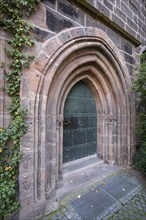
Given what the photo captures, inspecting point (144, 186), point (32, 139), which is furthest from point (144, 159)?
point (32, 139)

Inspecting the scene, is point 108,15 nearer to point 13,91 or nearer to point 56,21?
point 56,21

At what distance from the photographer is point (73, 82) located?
273 cm

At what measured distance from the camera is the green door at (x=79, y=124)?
282 centimetres

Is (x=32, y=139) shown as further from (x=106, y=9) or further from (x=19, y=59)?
(x=106, y=9)

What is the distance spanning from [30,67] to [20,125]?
0.86 metres

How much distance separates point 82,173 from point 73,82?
2.15 meters

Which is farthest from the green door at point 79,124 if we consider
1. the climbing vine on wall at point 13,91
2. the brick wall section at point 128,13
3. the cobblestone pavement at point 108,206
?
the brick wall section at point 128,13

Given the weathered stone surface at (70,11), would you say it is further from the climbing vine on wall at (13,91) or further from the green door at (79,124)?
the green door at (79,124)

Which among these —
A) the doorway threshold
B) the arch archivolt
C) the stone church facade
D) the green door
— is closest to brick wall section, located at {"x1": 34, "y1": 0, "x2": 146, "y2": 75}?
the stone church facade

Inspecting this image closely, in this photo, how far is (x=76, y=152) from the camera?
119 inches

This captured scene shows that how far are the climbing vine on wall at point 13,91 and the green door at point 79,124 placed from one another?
1282 mm

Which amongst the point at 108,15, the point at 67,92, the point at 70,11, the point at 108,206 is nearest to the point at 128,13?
the point at 108,15

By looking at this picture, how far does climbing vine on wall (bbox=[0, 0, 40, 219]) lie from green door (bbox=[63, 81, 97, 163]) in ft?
4.21

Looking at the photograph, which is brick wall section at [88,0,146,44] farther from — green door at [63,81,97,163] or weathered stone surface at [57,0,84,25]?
green door at [63,81,97,163]
